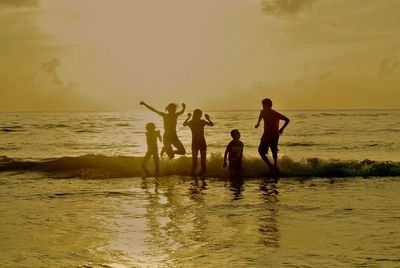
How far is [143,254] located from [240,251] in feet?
4.32

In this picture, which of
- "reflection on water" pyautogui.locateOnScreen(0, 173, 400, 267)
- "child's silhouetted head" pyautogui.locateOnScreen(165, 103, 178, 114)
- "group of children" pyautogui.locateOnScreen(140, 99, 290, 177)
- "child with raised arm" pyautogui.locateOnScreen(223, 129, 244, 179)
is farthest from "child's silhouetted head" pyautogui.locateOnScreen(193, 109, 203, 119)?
"reflection on water" pyautogui.locateOnScreen(0, 173, 400, 267)

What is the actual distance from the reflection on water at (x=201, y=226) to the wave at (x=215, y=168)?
9.66 ft

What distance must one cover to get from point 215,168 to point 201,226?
9236 mm

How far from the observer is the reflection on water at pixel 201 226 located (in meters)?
6.12

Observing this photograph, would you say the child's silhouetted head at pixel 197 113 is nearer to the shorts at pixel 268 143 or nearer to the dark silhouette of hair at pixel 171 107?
the dark silhouette of hair at pixel 171 107

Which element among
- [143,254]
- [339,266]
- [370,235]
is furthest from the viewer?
[370,235]

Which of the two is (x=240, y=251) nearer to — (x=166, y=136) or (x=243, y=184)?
(x=243, y=184)

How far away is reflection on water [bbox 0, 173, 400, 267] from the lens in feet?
20.1

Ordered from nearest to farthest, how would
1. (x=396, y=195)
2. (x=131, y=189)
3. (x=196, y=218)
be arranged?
(x=196, y=218) → (x=396, y=195) → (x=131, y=189)

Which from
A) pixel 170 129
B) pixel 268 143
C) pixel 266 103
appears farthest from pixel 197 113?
pixel 268 143

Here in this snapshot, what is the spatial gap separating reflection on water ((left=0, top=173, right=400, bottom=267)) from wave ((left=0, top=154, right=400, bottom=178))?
295 centimetres

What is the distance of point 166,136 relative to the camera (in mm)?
14602

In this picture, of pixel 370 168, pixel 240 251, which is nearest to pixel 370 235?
pixel 240 251

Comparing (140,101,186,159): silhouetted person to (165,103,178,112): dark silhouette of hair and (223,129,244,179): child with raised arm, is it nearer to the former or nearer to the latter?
(165,103,178,112): dark silhouette of hair
